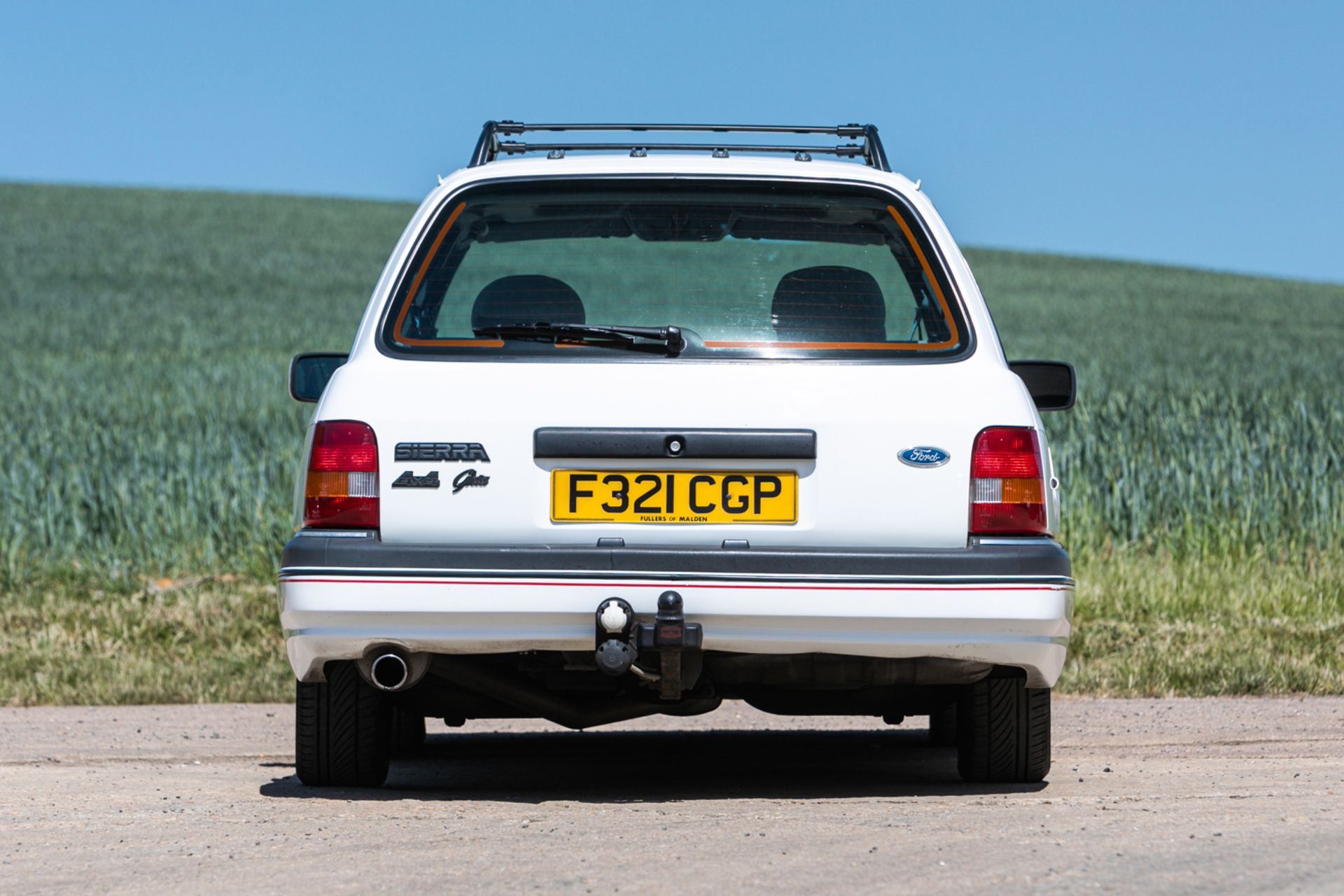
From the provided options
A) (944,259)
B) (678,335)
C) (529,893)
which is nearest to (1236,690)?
(944,259)

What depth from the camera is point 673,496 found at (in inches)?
187

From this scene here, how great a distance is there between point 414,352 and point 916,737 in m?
3.44

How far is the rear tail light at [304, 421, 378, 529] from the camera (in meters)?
4.79

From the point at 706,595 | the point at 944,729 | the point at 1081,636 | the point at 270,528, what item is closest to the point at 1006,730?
the point at 706,595

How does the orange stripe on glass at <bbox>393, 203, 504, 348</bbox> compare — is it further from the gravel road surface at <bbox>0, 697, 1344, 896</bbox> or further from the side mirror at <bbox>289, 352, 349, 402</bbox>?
the gravel road surface at <bbox>0, 697, 1344, 896</bbox>

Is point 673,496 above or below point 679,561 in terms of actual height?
above

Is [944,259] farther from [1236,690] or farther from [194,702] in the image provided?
[194,702]

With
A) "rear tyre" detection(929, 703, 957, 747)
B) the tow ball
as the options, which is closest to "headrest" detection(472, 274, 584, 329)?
the tow ball

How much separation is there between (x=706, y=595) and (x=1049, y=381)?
156cm

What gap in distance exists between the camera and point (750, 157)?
18.1ft

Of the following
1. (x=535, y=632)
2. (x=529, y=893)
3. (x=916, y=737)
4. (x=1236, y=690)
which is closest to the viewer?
(x=529, y=893)

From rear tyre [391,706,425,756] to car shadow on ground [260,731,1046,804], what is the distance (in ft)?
0.17

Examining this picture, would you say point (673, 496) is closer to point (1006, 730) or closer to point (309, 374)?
point (1006, 730)

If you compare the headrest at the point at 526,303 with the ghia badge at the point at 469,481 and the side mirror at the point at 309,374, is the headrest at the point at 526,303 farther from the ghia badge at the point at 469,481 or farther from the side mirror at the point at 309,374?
the side mirror at the point at 309,374
